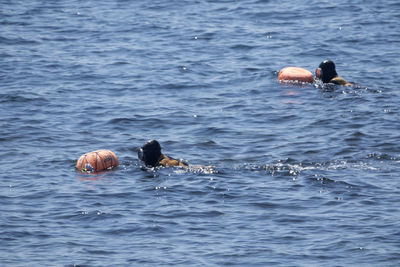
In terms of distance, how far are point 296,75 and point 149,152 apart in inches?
353

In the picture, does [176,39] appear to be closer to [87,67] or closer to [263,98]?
[87,67]

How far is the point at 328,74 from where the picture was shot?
2403 cm

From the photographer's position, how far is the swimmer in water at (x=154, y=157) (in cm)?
1702

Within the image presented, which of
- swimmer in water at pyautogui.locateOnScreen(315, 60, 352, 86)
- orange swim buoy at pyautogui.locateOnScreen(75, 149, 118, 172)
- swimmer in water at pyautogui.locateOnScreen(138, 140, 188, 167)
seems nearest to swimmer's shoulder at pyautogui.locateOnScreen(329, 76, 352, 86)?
swimmer in water at pyautogui.locateOnScreen(315, 60, 352, 86)

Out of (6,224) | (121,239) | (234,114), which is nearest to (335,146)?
(234,114)

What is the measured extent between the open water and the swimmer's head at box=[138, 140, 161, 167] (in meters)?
0.34

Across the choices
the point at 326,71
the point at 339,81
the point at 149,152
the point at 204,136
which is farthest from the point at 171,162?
the point at 339,81

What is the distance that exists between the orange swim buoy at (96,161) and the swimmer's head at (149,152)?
77 centimetres

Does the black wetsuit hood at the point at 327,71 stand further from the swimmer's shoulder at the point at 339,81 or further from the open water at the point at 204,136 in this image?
the open water at the point at 204,136

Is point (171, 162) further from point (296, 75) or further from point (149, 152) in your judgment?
point (296, 75)

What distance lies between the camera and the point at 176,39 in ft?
106

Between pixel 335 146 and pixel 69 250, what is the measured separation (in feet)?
26.5

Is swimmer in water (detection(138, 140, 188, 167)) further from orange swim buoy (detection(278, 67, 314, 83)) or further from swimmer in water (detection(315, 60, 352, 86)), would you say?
orange swim buoy (detection(278, 67, 314, 83))

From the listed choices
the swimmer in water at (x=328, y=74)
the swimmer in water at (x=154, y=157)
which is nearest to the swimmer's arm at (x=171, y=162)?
the swimmer in water at (x=154, y=157)
